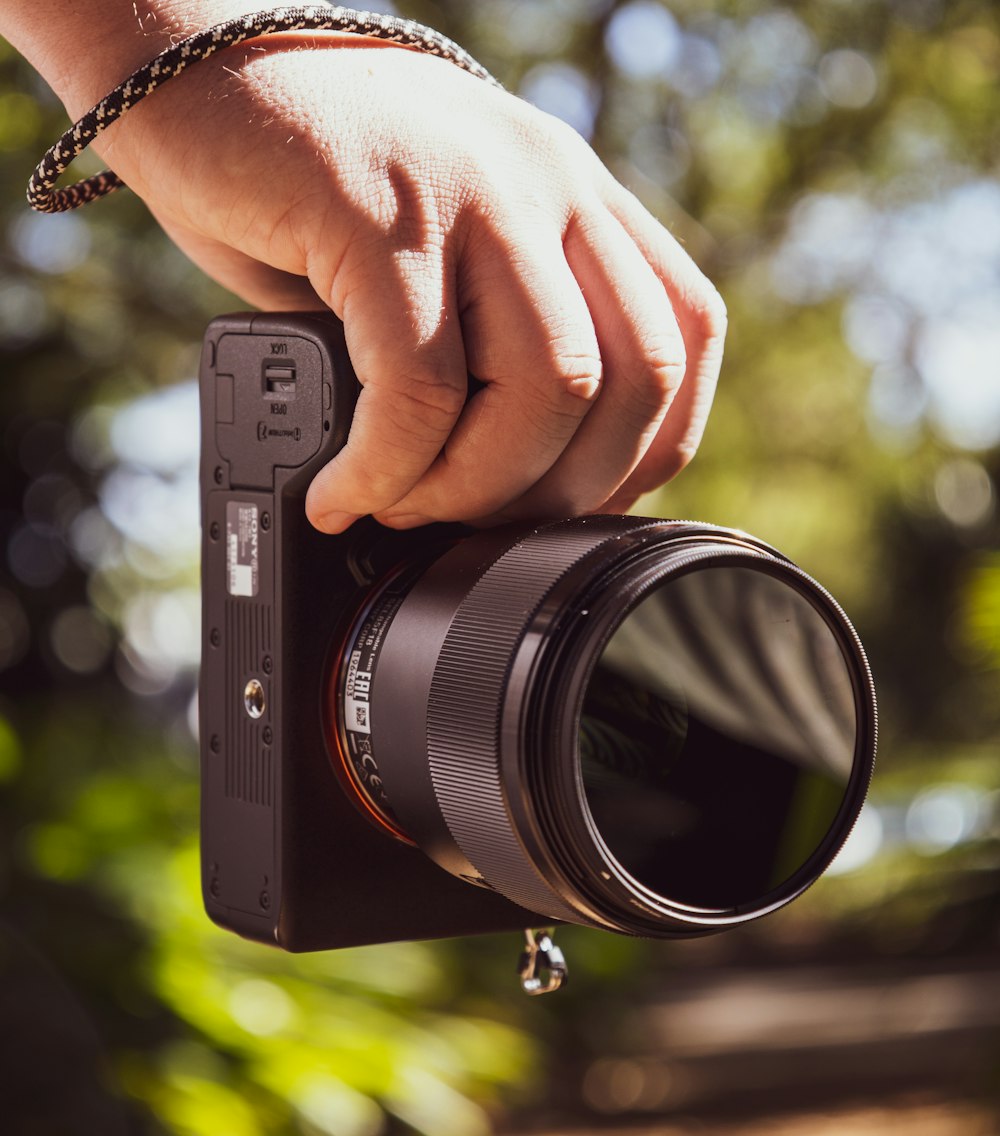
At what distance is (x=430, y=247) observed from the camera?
0.57m

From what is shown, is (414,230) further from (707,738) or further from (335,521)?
(707,738)

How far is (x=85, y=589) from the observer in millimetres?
4574

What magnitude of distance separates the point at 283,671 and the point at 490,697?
0.14 meters

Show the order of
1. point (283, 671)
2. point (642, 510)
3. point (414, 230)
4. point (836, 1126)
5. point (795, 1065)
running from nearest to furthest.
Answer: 1. point (414, 230)
2. point (283, 671)
3. point (642, 510)
4. point (836, 1126)
5. point (795, 1065)

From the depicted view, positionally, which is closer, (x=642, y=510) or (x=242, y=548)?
(x=242, y=548)

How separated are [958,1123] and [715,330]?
13.0 ft

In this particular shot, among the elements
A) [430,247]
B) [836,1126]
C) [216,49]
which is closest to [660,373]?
[430,247]

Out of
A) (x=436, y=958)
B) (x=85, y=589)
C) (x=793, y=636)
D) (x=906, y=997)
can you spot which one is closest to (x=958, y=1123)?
(x=906, y=997)

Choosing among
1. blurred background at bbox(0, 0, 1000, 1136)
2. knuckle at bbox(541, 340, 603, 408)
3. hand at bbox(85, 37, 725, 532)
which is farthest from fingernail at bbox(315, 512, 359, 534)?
blurred background at bbox(0, 0, 1000, 1136)

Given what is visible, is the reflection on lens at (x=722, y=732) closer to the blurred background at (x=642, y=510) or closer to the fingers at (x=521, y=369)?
the fingers at (x=521, y=369)

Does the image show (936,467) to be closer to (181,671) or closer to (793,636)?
(181,671)

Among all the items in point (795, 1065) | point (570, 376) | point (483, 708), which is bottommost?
point (483, 708)

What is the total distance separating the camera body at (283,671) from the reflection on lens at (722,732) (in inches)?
5.4

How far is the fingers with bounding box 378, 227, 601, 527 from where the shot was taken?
581mm
